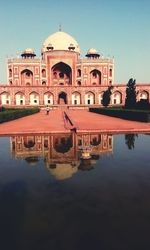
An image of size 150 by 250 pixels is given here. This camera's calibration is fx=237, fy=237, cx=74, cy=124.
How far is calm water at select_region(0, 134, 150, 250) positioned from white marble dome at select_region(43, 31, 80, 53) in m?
50.3

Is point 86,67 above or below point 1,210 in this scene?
above

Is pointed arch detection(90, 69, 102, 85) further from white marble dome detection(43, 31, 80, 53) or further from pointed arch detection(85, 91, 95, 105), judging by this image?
pointed arch detection(85, 91, 95, 105)

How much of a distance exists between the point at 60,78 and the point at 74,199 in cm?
5387

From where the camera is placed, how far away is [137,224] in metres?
3.71

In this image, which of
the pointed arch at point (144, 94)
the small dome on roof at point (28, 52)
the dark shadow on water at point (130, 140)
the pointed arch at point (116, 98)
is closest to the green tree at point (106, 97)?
the pointed arch at point (116, 98)

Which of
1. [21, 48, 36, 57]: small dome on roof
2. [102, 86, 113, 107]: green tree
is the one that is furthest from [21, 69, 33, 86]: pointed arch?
[102, 86, 113, 107]: green tree

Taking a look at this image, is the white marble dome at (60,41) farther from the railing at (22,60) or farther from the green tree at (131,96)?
the green tree at (131,96)

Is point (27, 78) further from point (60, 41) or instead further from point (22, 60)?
point (60, 41)

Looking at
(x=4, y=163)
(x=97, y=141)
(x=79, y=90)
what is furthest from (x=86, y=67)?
(x=4, y=163)

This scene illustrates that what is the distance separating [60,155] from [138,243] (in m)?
5.28

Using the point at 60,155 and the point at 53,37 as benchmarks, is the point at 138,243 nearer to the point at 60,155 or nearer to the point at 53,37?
the point at 60,155

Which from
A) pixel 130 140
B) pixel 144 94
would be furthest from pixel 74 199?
pixel 144 94

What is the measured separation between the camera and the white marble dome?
55.4 meters

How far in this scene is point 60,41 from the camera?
5597 cm
